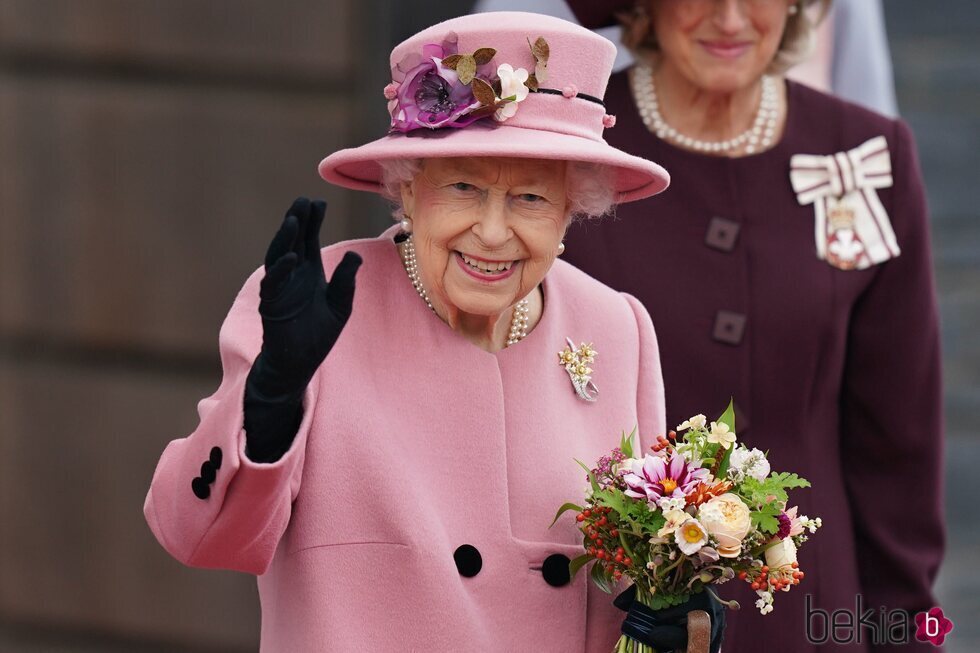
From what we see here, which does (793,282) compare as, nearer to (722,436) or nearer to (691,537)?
(722,436)

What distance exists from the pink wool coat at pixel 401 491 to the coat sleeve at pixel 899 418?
110 cm

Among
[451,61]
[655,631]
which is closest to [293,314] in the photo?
[451,61]

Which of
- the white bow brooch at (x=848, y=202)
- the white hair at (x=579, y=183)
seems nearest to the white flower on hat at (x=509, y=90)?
the white hair at (x=579, y=183)

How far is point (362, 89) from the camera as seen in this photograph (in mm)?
4852

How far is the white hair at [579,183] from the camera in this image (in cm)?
287

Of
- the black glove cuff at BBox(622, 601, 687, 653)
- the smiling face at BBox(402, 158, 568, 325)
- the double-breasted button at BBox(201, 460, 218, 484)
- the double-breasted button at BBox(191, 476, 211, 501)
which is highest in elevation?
the smiling face at BBox(402, 158, 568, 325)

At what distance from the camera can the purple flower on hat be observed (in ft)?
8.98

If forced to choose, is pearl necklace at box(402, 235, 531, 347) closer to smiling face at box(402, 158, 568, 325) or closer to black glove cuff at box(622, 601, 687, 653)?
smiling face at box(402, 158, 568, 325)

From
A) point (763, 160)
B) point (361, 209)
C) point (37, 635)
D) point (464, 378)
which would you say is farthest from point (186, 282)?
point (464, 378)

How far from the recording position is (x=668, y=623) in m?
2.78

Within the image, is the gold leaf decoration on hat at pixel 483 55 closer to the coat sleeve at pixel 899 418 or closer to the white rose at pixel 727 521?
the white rose at pixel 727 521

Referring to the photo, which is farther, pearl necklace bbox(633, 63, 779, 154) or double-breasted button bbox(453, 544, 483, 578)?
pearl necklace bbox(633, 63, 779, 154)

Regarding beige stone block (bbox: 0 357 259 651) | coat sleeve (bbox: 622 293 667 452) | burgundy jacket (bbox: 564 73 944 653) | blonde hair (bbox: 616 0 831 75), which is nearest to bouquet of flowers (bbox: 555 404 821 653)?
coat sleeve (bbox: 622 293 667 452)

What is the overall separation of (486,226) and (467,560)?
0.54m
